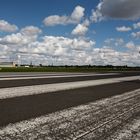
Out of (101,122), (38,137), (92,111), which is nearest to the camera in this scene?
(38,137)

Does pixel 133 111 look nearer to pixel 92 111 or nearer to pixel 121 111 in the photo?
pixel 121 111

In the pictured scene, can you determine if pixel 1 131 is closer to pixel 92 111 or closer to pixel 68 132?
pixel 68 132

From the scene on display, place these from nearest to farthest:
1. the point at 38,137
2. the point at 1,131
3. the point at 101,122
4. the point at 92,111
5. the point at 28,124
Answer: the point at 38,137 → the point at 1,131 → the point at 28,124 → the point at 101,122 → the point at 92,111

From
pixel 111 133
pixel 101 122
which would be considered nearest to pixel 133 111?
pixel 101 122

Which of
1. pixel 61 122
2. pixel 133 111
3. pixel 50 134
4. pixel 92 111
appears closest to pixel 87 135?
pixel 50 134

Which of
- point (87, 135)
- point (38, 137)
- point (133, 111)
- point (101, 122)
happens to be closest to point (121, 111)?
point (133, 111)

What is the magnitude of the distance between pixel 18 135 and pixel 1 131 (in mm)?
583

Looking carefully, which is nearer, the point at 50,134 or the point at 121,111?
the point at 50,134

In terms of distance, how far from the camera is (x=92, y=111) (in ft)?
30.5

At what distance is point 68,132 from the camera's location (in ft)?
20.6

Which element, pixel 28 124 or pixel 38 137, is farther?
pixel 28 124

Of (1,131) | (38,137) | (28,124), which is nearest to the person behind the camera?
(38,137)

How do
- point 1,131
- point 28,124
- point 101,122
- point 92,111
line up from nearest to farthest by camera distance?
point 1,131, point 28,124, point 101,122, point 92,111

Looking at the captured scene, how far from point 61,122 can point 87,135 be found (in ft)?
4.79
